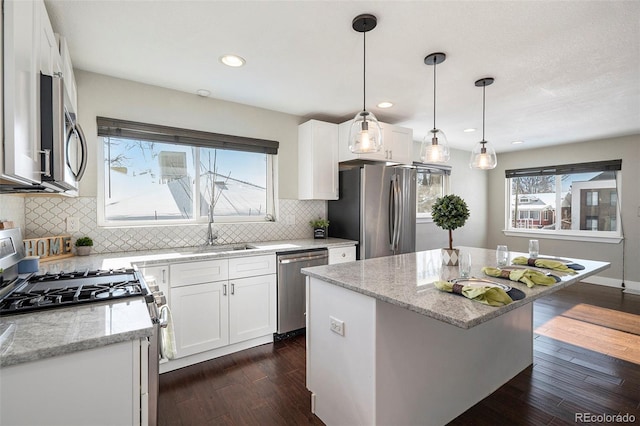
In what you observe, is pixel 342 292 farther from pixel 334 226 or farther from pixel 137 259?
pixel 334 226

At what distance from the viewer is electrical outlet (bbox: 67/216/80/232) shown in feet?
8.37

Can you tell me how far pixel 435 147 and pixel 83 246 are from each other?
A: 2939 millimetres

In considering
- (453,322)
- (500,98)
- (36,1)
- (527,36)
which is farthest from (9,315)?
(500,98)

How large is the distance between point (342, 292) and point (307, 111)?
2.54 metres

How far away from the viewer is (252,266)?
9.42 feet

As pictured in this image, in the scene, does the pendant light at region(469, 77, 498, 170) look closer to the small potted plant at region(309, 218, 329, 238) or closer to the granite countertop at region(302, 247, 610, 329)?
the granite countertop at region(302, 247, 610, 329)

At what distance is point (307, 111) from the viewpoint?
12.1ft

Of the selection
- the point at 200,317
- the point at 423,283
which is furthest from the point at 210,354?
the point at 423,283

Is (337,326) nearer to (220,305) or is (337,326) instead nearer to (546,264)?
(220,305)

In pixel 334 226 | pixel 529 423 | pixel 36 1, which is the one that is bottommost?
pixel 529 423

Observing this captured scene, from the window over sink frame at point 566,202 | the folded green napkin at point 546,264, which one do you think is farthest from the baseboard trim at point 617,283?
the folded green napkin at point 546,264

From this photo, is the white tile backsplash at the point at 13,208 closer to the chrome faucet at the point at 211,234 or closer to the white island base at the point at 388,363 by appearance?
the chrome faucet at the point at 211,234
